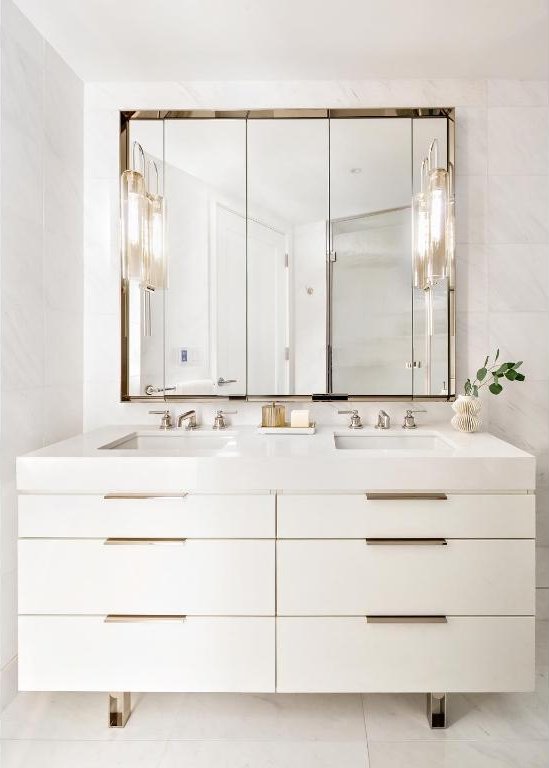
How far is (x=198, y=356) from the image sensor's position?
1994 millimetres

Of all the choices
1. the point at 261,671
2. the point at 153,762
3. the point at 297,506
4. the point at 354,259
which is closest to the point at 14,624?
the point at 153,762

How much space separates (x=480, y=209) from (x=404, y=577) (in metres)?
1.47

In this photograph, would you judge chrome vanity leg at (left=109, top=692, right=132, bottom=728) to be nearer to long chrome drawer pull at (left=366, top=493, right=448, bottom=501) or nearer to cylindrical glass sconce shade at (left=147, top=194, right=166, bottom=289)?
long chrome drawer pull at (left=366, top=493, right=448, bottom=501)

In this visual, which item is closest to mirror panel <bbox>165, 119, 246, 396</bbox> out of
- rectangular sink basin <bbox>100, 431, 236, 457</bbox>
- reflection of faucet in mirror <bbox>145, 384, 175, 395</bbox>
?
reflection of faucet in mirror <bbox>145, 384, 175, 395</bbox>

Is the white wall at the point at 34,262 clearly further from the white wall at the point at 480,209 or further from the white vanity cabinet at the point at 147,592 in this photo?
the white vanity cabinet at the point at 147,592

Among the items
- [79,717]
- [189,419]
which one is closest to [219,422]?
[189,419]

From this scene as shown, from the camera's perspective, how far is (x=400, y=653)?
4.62 ft

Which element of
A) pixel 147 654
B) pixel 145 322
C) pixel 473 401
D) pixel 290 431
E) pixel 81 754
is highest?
pixel 145 322

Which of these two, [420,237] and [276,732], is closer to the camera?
[276,732]

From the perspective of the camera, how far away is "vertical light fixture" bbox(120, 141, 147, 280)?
183 cm

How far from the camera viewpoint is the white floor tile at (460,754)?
136 cm

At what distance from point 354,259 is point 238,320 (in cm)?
52

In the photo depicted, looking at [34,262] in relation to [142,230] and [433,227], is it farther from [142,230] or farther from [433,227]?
[433,227]

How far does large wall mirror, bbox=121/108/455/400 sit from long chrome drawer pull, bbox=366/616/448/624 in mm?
839
